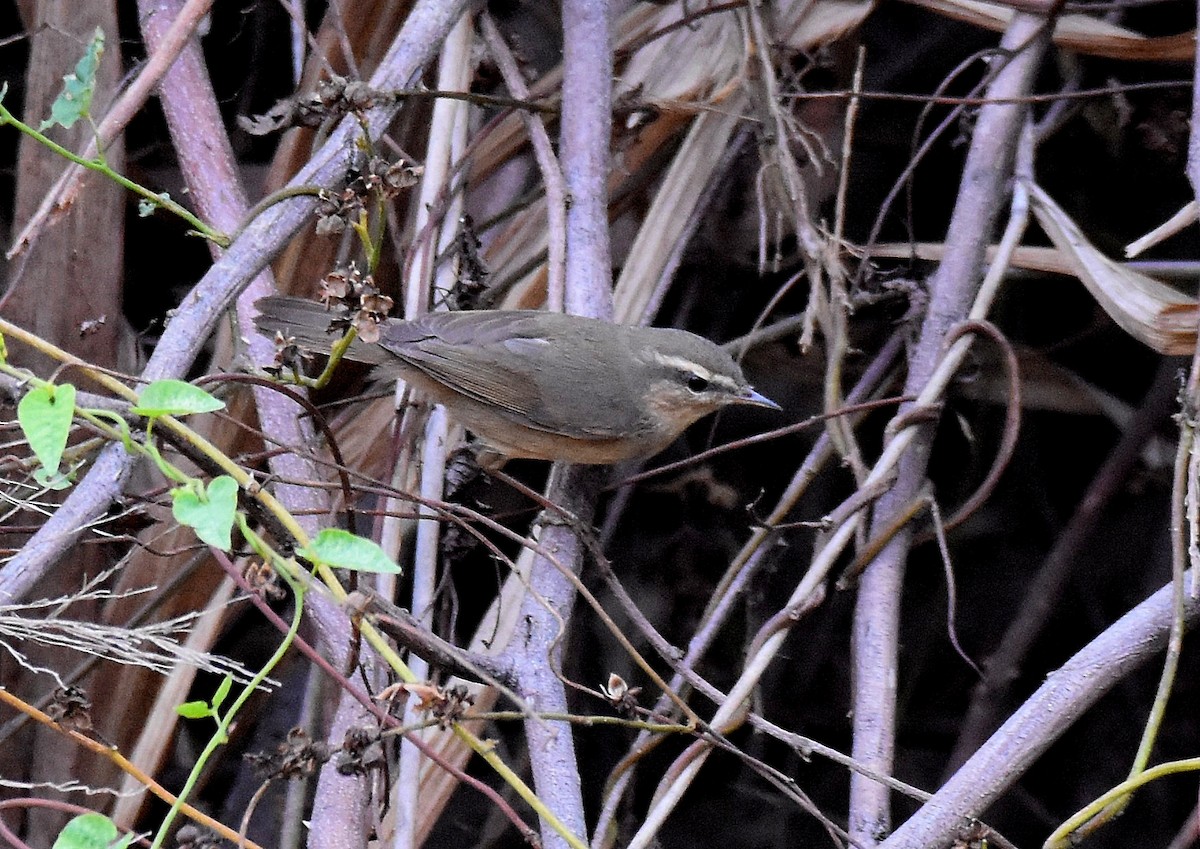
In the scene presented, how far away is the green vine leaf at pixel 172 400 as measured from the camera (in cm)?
161

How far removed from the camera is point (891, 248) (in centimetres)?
370

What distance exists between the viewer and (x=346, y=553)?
1.63 m

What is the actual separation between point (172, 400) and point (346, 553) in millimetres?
316

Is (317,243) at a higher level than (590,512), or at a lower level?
higher

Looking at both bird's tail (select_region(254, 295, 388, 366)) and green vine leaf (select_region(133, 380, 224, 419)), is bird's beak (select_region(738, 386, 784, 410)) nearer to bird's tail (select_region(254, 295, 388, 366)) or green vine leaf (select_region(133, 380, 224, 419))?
bird's tail (select_region(254, 295, 388, 366))

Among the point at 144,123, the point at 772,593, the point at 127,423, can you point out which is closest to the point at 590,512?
the point at 772,593

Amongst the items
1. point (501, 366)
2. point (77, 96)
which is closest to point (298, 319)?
point (501, 366)

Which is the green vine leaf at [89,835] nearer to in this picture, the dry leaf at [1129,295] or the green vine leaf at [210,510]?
the green vine leaf at [210,510]

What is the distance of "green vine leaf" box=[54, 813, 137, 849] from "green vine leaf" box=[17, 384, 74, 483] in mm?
457

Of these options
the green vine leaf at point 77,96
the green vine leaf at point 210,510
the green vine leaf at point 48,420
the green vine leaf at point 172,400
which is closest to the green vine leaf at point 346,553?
the green vine leaf at point 210,510

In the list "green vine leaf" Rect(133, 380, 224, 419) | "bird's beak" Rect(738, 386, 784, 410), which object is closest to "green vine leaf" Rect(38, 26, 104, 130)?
"green vine leaf" Rect(133, 380, 224, 419)

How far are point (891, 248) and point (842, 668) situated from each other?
4.55 ft

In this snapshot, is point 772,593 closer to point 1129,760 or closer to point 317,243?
point 1129,760

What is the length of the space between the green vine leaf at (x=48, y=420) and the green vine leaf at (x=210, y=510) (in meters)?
0.16
